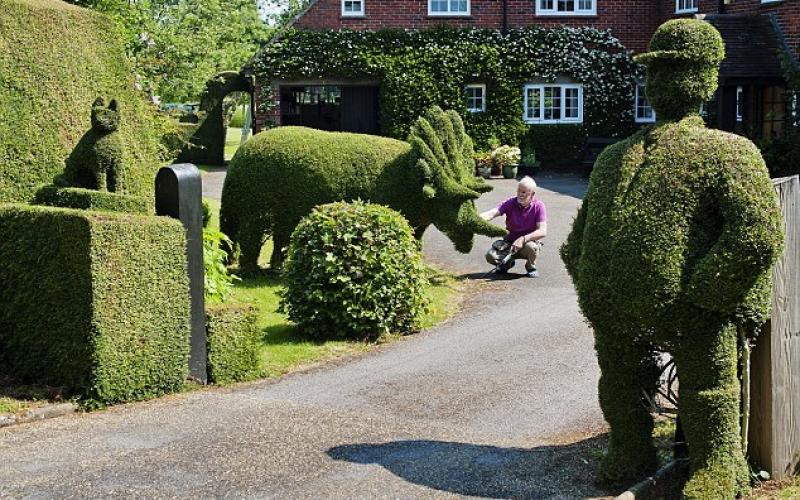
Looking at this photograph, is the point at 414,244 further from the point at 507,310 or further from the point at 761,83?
the point at 761,83

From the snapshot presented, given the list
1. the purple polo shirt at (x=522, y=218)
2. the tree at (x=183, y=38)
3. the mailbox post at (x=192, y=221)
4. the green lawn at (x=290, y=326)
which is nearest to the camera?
the mailbox post at (x=192, y=221)

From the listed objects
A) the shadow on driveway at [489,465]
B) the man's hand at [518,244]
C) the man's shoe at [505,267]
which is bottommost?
the shadow on driveway at [489,465]

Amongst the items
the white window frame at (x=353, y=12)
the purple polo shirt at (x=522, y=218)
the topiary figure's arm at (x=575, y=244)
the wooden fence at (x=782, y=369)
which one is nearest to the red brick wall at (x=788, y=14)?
the purple polo shirt at (x=522, y=218)

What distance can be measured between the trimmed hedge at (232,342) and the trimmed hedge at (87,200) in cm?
190

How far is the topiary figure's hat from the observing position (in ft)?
19.3

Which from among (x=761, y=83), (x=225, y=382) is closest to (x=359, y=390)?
(x=225, y=382)

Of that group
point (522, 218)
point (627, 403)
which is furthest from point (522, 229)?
point (627, 403)

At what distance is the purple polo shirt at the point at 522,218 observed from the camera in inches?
596

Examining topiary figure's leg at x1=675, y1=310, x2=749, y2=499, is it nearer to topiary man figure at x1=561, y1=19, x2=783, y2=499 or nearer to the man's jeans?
topiary man figure at x1=561, y1=19, x2=783, y2=499

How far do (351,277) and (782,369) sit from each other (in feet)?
19.2

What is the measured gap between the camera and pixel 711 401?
18.8 feet

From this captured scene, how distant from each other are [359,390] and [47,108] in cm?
547

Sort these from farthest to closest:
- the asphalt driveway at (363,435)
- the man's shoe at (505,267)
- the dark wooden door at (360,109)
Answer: the dark wooden door at (360,109)
the man's shoe at (505,267)
the asphalt driveway at (363,435)

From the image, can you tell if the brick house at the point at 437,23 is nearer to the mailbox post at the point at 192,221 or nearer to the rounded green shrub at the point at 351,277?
the rounded green shrub at the point at 351,277
